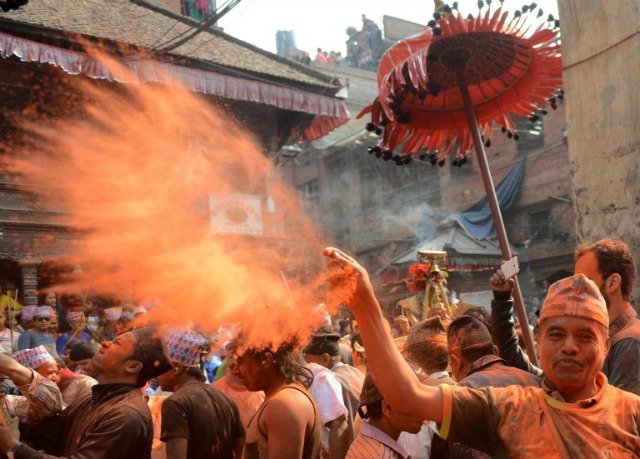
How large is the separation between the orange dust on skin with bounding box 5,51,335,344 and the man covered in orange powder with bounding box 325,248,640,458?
4520 mm

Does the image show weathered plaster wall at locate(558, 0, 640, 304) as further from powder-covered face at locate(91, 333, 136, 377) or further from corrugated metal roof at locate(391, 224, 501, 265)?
corrugated metal roof at locate(391, 224, 501, 265)

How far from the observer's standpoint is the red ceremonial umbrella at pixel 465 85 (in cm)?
459

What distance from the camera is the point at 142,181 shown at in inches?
452

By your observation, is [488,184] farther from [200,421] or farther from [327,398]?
[200,421]

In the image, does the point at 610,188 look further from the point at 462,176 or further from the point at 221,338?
the point at 462,176

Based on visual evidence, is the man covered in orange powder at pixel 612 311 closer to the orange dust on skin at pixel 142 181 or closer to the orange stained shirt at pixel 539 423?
the orange stained shirt at pixel 539 423

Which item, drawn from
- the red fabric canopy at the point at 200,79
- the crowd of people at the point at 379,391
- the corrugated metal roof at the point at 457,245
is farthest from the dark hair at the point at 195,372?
the corrugated metal roof at the point at 457,245

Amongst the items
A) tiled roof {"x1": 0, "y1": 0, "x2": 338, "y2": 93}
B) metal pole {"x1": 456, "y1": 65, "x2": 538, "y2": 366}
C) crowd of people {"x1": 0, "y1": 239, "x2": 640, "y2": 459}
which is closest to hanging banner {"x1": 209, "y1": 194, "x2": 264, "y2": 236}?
tiled roof {"x1": 0, "y1": 0, "x2": 338, "y2": 93}

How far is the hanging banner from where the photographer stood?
1471cm

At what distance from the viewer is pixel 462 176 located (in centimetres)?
2661

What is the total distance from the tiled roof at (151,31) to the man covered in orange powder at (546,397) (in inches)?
417

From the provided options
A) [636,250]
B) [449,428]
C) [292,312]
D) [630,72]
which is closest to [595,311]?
[449,428]

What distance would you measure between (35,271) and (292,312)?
9.76 metres

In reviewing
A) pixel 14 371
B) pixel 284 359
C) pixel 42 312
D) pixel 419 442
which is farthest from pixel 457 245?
pixel 14 371
